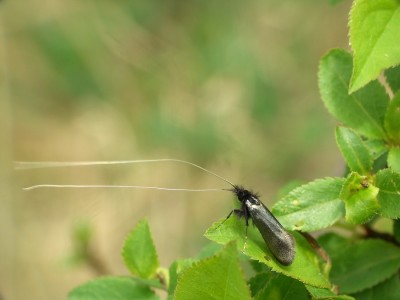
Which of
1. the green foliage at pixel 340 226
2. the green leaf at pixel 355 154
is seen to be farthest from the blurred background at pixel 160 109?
the green leaf at pixel 355 154

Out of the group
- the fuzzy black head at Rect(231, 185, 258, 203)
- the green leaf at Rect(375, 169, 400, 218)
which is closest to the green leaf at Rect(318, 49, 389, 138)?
the green leaf at Rect(375, 169, 400, 218)

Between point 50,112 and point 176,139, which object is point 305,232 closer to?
point 176,139

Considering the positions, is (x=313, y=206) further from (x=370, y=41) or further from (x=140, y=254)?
(x=140, y=254)

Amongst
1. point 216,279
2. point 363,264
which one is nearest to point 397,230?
point 363,264

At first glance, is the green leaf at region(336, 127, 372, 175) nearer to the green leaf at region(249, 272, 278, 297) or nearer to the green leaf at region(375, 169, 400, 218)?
the green leaf at region(375, 169, 400, 218)

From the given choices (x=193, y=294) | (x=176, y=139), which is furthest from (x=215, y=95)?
(x=193, y=294)

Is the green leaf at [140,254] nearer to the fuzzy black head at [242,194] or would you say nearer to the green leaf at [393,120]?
the fuzzy black head at [242,194]
